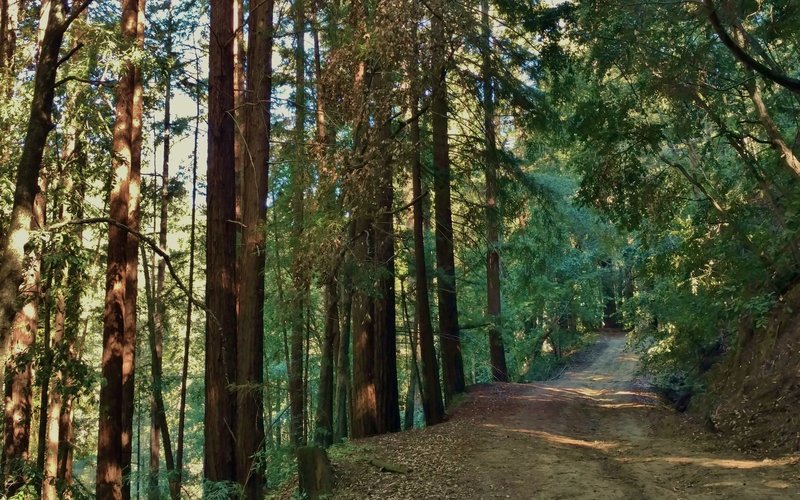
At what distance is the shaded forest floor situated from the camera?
758 centimetres

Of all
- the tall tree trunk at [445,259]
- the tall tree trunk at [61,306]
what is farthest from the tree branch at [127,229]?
the tall tree trunk at [445,259]

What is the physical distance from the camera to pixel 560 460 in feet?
30.6

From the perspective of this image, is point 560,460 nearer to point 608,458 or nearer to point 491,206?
point 608,458

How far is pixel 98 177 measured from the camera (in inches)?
412

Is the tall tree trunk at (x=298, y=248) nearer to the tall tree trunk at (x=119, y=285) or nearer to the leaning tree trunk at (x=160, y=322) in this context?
the tall tree trunk at (x=119, y=285)

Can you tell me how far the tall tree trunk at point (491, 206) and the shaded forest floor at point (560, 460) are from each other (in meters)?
4.32

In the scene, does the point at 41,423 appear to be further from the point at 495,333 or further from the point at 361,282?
the point at 495,333

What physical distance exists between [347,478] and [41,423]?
805 cm

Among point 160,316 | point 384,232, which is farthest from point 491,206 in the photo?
point 160,316

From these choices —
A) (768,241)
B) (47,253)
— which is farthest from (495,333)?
(47,253)

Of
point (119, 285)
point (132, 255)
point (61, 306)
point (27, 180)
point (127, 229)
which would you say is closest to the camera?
point (27, 180)

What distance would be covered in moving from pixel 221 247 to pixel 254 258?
559 millimetres

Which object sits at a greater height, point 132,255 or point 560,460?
point 132,255

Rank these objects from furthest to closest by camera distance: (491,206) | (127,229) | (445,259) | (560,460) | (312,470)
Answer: (445,259)
(491,206)
(560,460)
(312,470)
(127,229)
